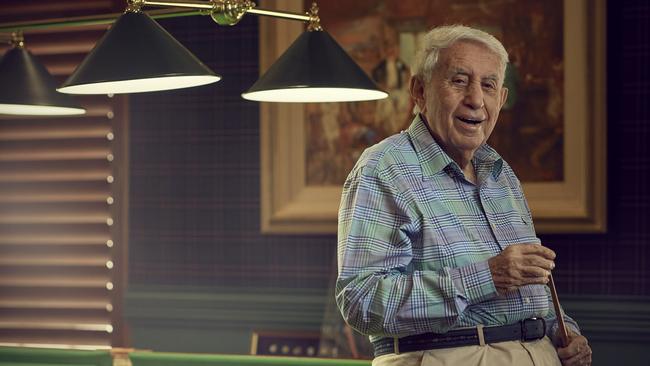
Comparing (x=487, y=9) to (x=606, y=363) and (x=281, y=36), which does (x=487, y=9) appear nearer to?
(x=281, y=36)

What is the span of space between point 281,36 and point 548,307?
2.27 meters

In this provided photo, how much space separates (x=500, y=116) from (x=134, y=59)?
2.04 meters

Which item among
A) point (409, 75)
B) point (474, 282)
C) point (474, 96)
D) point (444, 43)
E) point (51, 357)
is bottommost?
point (51, 357)

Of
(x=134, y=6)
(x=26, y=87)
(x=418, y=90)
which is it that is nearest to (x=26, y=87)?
(x=26, y=87)

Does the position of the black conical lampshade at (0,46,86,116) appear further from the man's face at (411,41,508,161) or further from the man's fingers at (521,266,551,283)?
the man's fingers at (521,266,551,283)

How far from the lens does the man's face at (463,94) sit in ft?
8.01

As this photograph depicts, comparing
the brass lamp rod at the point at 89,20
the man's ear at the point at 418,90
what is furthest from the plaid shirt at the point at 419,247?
the brass lamp rod at the point at 89,20

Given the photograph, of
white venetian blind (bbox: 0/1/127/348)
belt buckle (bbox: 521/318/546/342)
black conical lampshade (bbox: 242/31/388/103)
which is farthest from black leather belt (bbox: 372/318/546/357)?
white venetian blind (bbox: 0/1/127/348)

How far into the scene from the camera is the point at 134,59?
2420 mm

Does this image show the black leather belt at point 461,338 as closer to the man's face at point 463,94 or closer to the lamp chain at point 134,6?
the man's face at point 463,94

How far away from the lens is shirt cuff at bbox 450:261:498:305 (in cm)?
221

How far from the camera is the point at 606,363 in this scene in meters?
4.05

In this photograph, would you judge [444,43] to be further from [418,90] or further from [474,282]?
[474,282]

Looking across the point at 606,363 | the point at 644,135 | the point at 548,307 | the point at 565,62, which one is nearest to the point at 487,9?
the point at 565,62
